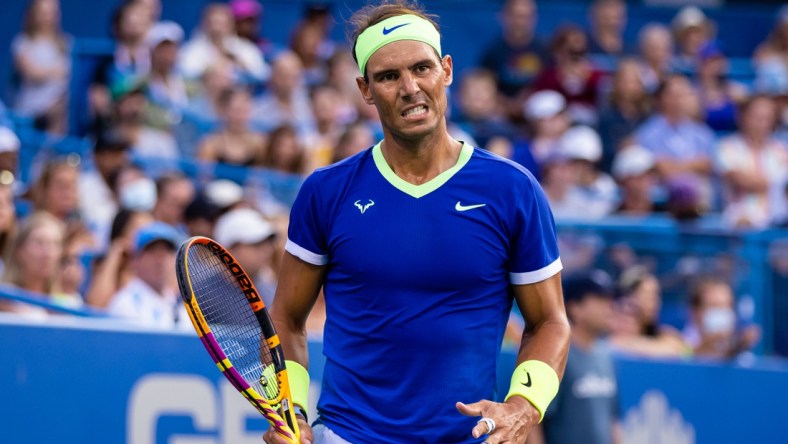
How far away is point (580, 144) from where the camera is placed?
11.2 meters

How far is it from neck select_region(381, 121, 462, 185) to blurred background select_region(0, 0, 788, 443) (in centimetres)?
269

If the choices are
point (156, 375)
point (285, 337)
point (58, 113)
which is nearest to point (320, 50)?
point (58, 113)

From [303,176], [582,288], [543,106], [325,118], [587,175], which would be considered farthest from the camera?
[543,106]

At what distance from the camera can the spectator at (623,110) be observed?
12086 mm

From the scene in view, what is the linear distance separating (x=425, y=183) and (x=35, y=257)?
3.44 metres

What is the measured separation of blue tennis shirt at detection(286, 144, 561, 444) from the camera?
4.20 m

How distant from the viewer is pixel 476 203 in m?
4.28

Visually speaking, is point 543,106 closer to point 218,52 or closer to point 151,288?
point 218,52

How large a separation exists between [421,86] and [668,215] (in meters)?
6.64

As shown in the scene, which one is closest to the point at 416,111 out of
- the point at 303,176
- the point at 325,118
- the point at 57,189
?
the point at 57,189

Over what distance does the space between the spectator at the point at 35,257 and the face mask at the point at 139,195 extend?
146cm

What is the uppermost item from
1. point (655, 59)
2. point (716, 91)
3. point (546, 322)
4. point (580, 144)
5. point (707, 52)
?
point (707, 52)

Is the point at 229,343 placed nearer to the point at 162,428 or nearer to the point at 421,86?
the point at 421,86

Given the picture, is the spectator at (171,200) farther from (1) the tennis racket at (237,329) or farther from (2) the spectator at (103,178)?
(1) the tennis racket at (237,329)
